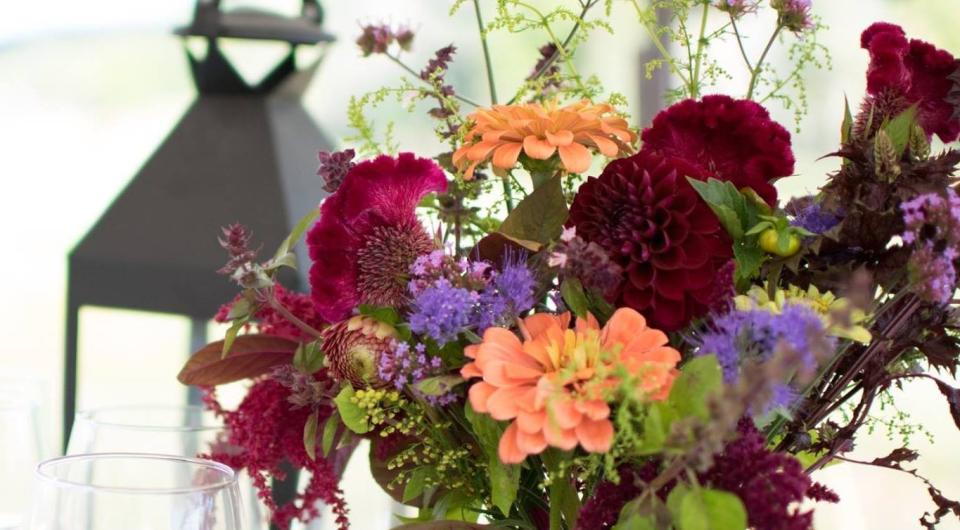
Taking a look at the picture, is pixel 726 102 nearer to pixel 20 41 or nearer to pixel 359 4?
pixel 359 4

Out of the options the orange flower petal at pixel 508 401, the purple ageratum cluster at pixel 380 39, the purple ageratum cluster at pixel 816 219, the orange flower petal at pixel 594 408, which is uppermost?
the purple ageratum cluster at pixel 380 39

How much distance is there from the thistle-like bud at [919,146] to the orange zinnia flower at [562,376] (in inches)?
4.3

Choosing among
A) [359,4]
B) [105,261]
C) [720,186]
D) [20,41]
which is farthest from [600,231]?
[20,41]

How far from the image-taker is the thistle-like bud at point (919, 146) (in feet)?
1.22

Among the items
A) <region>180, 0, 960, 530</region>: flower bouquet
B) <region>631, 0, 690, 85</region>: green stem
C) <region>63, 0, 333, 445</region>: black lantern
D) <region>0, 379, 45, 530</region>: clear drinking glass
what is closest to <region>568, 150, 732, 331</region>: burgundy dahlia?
<region>180, 0, 960, 530</region>: flower bouquet

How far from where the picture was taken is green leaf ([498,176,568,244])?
395mm

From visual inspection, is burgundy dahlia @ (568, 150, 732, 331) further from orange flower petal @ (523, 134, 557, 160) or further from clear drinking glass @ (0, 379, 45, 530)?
clear drinking glass @ (0, 379, 45, 530)

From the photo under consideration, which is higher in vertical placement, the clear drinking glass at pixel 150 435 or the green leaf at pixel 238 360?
the green leaf at pixel 238 360

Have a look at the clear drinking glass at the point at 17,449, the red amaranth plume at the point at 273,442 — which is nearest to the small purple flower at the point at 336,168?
the red amaranth plume at the point at 273,442

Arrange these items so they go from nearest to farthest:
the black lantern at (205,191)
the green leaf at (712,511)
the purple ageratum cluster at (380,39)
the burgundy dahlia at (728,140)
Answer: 1. the green leaf at (712,511)
2. the burgundy dahlia at (728,140)
3. the purple ageratum cluster at (380,39)
4. the black lantern at (205,191)

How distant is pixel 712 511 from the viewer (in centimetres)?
29

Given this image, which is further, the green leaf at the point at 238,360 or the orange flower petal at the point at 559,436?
the green leaf at the point at 238,360

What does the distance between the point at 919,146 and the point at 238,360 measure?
0.90 feet

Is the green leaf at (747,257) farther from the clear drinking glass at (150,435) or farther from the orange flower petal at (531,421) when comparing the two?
the clear drinking glass at (150,435)
